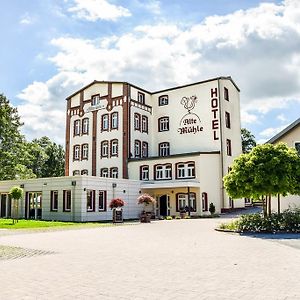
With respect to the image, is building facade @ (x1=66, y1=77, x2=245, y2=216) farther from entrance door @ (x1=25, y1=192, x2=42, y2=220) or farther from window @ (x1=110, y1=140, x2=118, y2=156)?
entrance door @ (x1=25, y1=192, x2=42, y2=220)

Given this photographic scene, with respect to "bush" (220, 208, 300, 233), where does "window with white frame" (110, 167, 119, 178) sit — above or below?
above

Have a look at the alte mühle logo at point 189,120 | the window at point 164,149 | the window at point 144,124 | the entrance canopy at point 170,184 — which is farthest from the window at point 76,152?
the entrance canopy at point 170,184

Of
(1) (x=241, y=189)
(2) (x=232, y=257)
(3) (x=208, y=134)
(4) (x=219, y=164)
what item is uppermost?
(3) (x=208, y=134)

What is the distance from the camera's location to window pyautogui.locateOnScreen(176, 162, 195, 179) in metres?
36.8

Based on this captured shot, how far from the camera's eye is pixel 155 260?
9930 millimetres

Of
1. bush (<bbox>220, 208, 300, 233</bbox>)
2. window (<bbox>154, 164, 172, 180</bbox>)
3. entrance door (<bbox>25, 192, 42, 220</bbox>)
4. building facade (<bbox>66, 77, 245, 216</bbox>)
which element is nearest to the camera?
bush (<bbox>220, 208, 300, 233</bbox>)

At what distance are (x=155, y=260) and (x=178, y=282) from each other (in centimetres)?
276

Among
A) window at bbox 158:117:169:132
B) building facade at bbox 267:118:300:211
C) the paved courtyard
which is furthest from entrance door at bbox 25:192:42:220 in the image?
the paved courtyard

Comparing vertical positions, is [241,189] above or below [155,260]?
above

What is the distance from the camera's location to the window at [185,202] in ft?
119

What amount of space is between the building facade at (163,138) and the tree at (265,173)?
51.7 feet

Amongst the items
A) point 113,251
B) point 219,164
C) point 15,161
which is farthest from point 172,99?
point 113,251

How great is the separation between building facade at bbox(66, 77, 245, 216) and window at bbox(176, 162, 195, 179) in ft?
0.30

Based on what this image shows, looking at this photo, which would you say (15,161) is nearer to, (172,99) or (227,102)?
(172,99)
